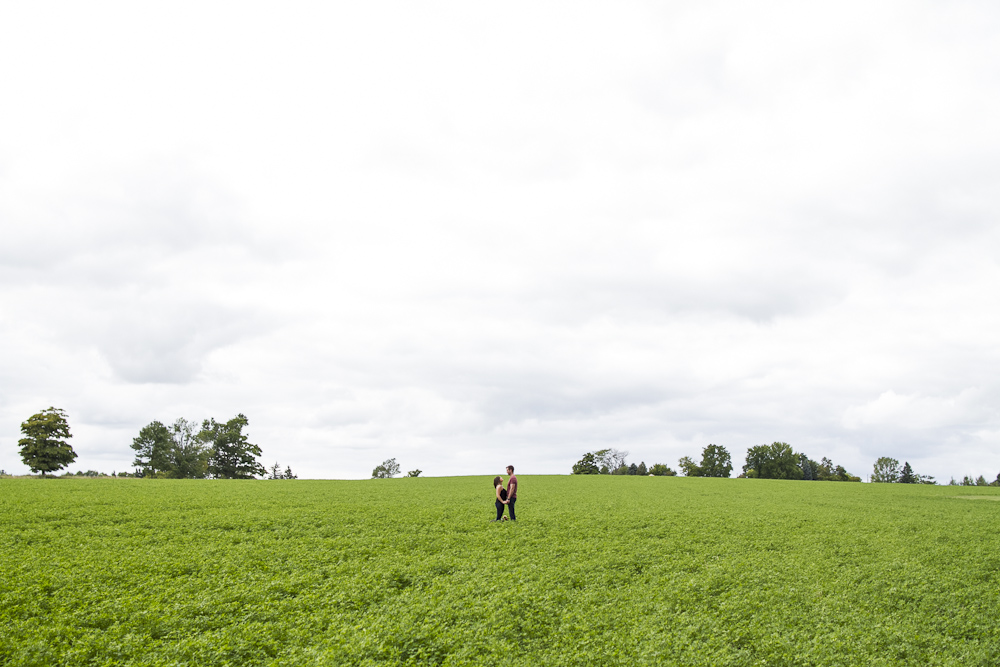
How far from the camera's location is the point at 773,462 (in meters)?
146

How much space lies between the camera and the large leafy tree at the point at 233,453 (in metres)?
122

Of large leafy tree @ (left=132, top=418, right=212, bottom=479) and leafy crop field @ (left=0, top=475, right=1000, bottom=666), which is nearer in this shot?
leafy crop field @ (left=0, top=475, right=1000, bottom=666)

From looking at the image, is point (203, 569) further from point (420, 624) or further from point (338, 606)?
point (420, 624)

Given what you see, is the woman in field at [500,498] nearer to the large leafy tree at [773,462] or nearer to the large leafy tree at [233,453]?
the large leafy tree at [233,453]

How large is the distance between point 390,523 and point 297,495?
15369mm

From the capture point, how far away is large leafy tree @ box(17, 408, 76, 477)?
85.9 metres

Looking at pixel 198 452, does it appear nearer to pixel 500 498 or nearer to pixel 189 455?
pixel 189 455

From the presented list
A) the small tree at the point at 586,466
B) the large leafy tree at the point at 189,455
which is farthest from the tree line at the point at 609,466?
the large leafy tree at the point at 189,455

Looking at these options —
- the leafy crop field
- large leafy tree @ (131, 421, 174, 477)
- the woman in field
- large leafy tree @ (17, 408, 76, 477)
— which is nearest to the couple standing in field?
the woman in field

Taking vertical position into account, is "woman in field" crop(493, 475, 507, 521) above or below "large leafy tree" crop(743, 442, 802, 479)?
above

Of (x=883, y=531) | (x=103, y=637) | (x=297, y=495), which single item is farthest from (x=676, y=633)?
(x=297, y=495)

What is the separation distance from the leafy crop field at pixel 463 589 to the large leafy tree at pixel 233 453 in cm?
9399

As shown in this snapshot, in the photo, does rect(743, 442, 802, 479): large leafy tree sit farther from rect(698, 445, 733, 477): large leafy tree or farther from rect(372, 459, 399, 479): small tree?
rect(372, 459, 399, 479): small tree

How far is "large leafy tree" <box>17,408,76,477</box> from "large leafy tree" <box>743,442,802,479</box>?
14769 centimetres
